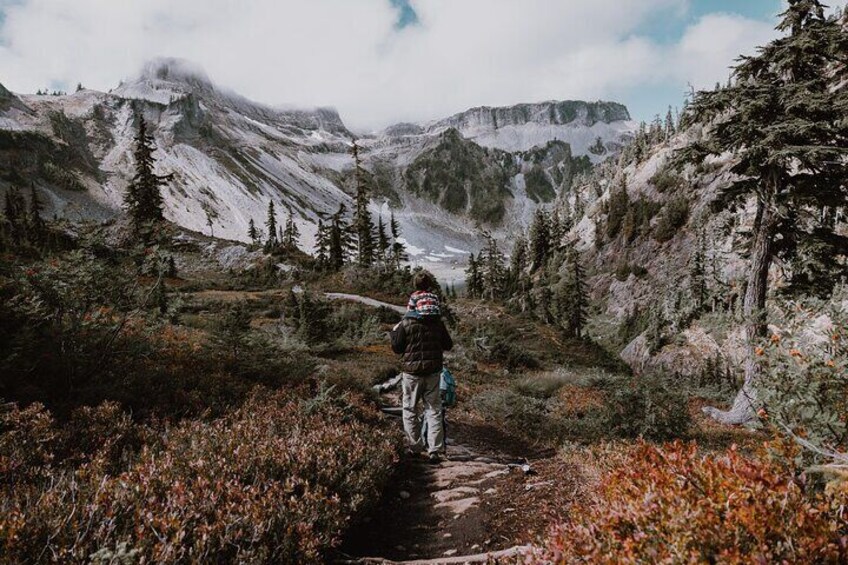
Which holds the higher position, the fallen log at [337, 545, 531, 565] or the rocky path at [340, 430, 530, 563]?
the fallen log at [337, 545, 531, 565]

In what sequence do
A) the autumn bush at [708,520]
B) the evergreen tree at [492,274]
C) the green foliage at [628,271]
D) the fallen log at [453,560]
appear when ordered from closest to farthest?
the autumn bush at [708,520], the fallen log at [453,560], the evergreen tree at [492,274], the green foliage at [628,271]

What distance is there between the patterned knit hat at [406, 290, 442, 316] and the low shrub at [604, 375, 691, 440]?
13.0 ft

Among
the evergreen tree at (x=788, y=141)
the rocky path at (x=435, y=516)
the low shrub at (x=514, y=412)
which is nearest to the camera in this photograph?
the rocky path at (x=435, y=516)

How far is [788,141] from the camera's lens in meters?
12.4

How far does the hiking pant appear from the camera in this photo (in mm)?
6949

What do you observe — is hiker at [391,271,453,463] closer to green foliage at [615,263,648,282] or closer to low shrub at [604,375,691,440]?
low shrub at [604,375,691,440]

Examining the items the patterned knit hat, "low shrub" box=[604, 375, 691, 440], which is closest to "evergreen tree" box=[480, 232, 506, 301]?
"low shrub" box=[604, 375, 691, 440]

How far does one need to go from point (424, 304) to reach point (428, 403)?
155 centimetres

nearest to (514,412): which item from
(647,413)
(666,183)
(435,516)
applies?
A: (647,413)

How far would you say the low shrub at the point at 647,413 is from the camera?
7840 millimetres

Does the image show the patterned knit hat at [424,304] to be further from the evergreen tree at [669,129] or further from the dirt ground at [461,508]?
the evergreen tree at [669,129]

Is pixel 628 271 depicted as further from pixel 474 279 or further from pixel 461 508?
pixel 461 508

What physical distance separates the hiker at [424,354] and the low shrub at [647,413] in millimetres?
3294

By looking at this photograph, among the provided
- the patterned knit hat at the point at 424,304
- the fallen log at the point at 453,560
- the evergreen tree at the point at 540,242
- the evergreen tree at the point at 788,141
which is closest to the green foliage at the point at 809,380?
the fallen log at the point at 453,560
